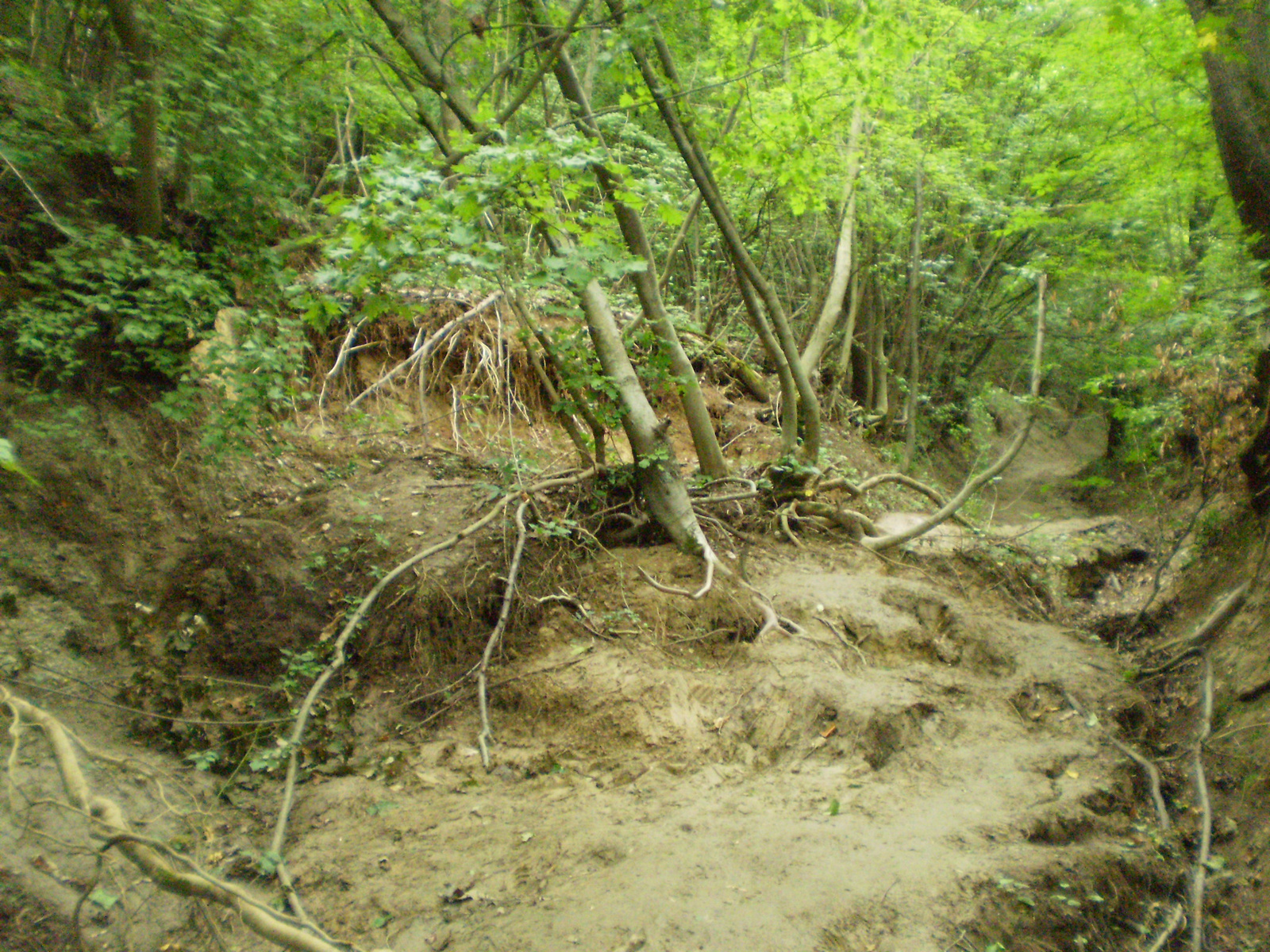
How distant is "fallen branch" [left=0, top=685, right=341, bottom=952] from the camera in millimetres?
2055

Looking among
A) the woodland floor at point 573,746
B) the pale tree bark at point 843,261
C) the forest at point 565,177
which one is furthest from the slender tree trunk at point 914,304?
the woodland floor at point 573,746

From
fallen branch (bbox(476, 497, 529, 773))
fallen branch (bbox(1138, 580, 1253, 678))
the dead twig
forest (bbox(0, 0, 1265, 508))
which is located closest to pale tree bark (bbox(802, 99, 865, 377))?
forest (bbox(0, 0, 1265, 508))

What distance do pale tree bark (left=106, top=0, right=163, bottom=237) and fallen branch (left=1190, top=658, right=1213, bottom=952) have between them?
694 centimetres

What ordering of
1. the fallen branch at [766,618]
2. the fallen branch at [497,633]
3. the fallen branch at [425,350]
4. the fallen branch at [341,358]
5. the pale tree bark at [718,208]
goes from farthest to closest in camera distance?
the fallen branch at [425,350] → the fallen branch at [341,358] → the fallen branch at [766,618] → the pale tree bark at [718,208] → the fallen branch at [497,633]

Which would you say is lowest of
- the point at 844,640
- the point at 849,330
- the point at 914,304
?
the point at 844,640

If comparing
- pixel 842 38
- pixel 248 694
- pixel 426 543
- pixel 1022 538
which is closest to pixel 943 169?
pixel 842 38

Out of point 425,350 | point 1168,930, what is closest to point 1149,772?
point 1168,930

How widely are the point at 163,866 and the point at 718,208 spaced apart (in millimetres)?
5570

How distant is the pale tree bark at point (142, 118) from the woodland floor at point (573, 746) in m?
1.46

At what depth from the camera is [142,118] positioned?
4422mm

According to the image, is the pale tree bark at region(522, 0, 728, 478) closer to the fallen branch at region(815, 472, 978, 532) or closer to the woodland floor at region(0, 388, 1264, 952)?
the woodland floor at region(0, 388, 1264, 952)

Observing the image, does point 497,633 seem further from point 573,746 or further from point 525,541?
point 573,746

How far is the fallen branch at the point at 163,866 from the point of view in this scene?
2055 mm

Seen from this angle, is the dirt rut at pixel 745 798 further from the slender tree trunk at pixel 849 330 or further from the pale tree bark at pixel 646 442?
the slender tree trunk at pixel 849 330
